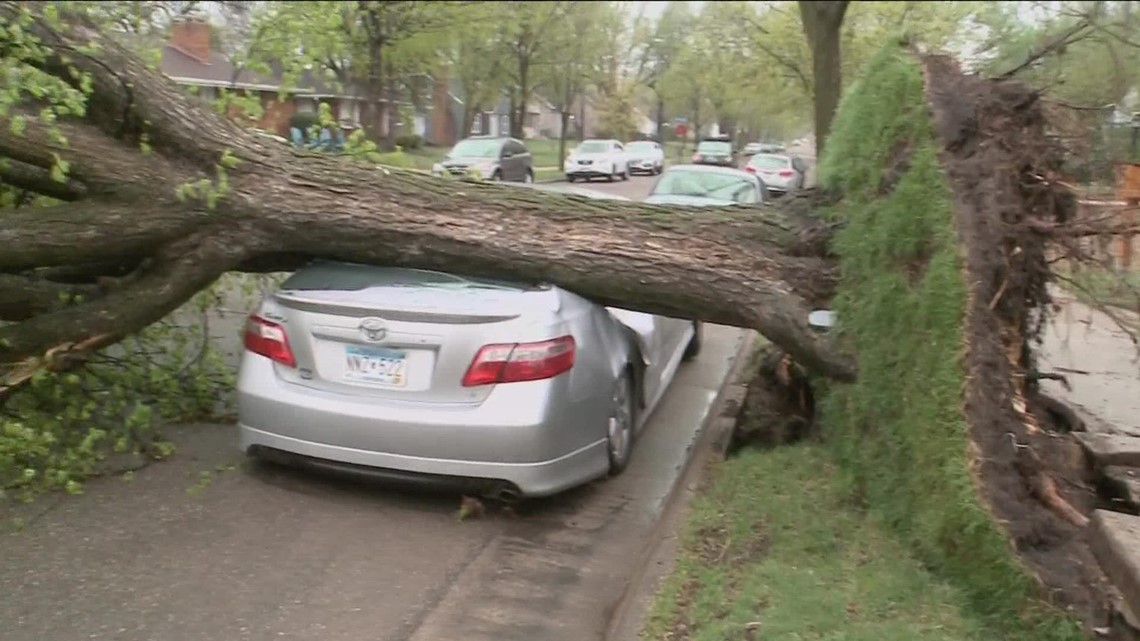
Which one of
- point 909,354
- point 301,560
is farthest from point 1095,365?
point 301,560

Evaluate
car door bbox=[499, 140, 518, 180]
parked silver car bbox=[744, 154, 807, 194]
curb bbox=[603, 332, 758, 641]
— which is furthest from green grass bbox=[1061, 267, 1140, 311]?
parked silver car bbox=[744, 154, 807, 194]

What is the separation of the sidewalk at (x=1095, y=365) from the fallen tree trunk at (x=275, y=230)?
1.20m

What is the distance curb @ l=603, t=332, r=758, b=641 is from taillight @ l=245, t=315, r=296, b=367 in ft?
6.52

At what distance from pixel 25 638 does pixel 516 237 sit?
9.71 ft

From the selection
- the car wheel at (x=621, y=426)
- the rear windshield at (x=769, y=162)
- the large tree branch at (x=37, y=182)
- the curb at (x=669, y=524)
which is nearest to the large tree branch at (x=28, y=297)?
the large tree branch at (x=37, y=182)

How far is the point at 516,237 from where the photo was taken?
5.57 meters

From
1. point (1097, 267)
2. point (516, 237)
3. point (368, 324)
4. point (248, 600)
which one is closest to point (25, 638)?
point (248, 600)

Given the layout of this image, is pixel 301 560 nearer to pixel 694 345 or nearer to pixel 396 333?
pixel 396 333

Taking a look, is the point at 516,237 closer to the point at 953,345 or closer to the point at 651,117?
the point at 953,345

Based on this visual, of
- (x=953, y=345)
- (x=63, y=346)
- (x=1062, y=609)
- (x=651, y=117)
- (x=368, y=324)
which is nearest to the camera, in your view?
(x=1062, y=609)

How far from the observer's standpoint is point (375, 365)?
16.2 feet

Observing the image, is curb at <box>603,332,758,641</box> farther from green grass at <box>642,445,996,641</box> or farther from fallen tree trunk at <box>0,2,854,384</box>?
fallen tree trunk at <box>0,2,854,384</box>

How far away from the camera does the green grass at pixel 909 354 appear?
3582 millimetres

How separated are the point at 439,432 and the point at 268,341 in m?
1.09
